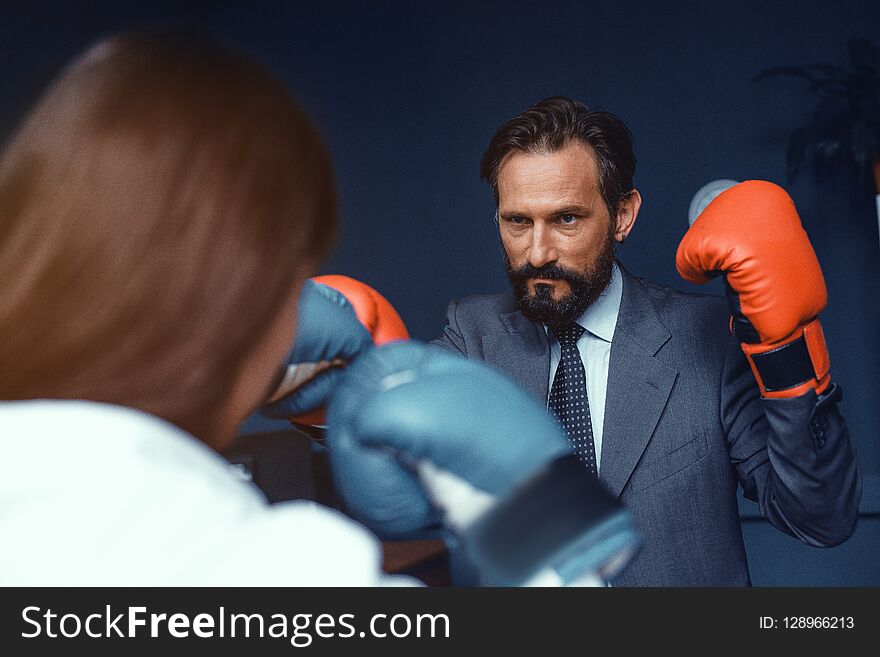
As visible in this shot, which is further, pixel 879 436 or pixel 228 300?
pixel 879 436

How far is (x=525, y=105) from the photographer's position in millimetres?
2215

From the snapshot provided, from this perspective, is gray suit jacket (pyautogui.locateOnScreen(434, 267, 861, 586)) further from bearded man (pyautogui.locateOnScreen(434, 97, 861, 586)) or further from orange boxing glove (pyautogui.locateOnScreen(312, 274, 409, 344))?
orange boxing glove (pyautogui.locateOnScreen(312, 274, 409, 344))

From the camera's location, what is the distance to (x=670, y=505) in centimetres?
100

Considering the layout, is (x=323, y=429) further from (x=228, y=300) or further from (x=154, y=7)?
(x=154, y=7)

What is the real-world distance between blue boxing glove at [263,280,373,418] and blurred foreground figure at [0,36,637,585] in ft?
0.83

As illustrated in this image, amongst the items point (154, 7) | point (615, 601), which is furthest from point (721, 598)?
point (154, 7)

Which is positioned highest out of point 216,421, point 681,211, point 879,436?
point 681,211

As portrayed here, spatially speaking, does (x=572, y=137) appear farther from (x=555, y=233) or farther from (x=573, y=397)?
(x=573, y=397)

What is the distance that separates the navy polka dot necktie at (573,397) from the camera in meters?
1.04

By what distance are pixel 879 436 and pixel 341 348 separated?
174 centimetres

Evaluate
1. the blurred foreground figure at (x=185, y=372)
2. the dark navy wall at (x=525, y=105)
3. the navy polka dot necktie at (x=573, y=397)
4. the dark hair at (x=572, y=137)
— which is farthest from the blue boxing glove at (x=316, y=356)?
the dark navy wall at (x=525, y=105)

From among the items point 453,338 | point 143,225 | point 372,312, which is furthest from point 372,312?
point 143,225

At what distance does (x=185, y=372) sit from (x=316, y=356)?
32cm

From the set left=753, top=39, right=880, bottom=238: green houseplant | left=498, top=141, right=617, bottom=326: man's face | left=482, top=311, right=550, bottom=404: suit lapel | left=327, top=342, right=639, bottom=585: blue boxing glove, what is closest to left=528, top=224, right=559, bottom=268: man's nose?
left=498, top=141, right=617, bottom=326: man's face
